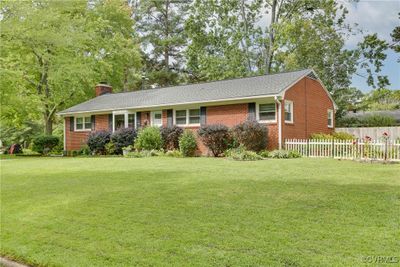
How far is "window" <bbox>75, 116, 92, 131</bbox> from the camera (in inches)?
966

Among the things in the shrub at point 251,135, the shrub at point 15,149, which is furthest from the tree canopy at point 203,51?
the shrub at point 251,135

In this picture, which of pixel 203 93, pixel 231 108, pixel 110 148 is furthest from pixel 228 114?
pixel 110 148

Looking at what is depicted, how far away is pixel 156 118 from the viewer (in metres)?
21.0

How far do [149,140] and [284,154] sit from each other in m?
7.26

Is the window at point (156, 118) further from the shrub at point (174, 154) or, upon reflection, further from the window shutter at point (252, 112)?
the window shutter at point (252, 112)

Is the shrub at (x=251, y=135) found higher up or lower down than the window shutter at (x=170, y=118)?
lower down

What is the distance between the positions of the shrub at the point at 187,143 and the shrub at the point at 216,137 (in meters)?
0.66

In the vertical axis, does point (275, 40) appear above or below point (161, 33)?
below

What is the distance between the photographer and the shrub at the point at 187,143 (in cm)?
1739

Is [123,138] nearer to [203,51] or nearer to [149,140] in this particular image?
[149,140]

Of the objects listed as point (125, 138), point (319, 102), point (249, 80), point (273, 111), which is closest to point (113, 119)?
point (125, 138)

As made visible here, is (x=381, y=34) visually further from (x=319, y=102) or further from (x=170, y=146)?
(x=170, y=146)

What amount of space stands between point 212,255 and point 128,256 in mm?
976

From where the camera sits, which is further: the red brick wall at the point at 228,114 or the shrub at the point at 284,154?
the red brick wall at the point at 228,114
